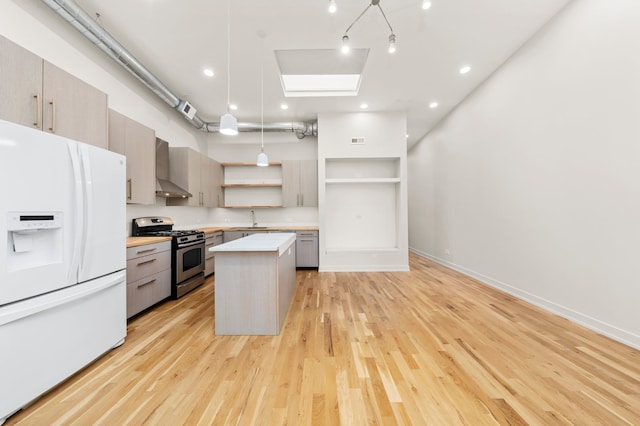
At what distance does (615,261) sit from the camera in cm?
211

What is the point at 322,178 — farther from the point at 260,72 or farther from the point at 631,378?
the point at 631,378

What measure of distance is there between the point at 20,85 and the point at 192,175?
2477 mm

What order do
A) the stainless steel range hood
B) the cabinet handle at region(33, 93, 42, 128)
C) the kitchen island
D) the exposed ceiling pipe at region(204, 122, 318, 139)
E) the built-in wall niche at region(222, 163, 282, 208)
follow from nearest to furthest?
the cabinet handle at region(33, 93, 42, 128), the kitchen island, the stainless steel range hood, the exposed ceiling pipe at region(204, 122, 318, 139), the built-in wall niche at region(222, 163, 282, 208)

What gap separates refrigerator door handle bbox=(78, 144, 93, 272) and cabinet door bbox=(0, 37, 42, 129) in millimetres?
489

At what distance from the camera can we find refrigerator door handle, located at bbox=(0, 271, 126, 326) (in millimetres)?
1290

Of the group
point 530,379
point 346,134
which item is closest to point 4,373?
point 530,379

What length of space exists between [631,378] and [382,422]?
1888 mm

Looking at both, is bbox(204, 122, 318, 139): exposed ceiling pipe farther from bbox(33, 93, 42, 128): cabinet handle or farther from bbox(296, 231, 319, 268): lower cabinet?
bbox(33, 93, 42, 128): cabinet handle

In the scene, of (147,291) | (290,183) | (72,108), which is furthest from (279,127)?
(147,291)

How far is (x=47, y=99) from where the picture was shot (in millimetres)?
1847

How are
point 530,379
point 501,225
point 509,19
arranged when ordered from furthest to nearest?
1. point 501,225
2. point 509,19
3. point 530,379

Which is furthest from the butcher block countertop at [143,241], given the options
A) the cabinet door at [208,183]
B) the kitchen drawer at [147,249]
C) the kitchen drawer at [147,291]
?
the cabinet door at [208,183]

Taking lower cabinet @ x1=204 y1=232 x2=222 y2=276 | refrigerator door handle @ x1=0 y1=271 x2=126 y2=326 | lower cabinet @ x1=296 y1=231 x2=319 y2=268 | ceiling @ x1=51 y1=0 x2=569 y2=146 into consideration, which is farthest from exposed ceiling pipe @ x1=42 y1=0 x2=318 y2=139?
lower cabinet @ x1=296 y1=231 x2=319 y2=268

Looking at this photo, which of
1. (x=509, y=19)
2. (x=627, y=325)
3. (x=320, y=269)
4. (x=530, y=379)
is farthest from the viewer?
(x=320, y=269)
